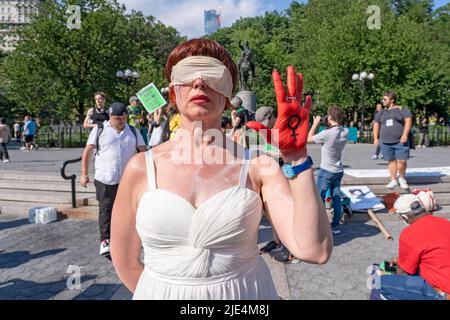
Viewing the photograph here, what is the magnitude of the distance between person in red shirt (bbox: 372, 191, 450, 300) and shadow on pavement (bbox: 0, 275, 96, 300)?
11.2 ft

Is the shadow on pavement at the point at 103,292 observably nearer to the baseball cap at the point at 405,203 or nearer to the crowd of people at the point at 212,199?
the crowd of people at the point at 212,199

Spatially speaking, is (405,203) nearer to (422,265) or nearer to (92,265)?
(422,265)

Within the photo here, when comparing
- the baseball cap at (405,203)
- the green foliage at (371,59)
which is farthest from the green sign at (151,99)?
the green foliage at (371,59)

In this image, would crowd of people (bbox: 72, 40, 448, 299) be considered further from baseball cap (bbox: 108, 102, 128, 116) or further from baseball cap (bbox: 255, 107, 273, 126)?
baseball cap (bbox: 108, 102, 128, 116)

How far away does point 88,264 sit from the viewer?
5.20 metres

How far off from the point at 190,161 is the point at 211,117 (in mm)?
219

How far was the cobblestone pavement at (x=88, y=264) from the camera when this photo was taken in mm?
4344

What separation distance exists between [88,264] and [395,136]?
20.0 ft

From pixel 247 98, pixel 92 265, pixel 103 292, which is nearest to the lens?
pixel 103 292

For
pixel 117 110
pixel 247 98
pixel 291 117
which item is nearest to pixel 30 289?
pixel 117 110

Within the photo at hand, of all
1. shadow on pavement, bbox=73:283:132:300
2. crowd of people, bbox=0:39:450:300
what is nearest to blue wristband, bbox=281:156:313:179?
crowd of people, bbox=0:39:450:300

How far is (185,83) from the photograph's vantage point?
5.11 ft
